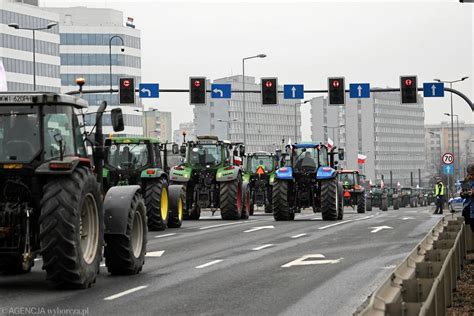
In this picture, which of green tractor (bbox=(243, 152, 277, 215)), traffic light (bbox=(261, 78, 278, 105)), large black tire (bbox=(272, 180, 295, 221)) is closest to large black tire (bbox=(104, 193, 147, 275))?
large black tire (bbox=(272, 180, 295, 221))

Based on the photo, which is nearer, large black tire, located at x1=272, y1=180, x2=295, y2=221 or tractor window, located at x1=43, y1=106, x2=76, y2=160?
tractor window, located at x1=43, y1=106, x2=76, y2=160

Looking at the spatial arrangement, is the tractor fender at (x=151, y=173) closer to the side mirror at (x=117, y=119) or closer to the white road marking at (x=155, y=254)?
the white road marking at (x=155, y=254)

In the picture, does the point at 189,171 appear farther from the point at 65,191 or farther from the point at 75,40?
the point at 75,40

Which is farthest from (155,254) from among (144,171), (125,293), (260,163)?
(260,163)

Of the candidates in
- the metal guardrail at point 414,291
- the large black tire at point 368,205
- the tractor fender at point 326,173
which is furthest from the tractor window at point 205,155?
the large black tire at point 368,205

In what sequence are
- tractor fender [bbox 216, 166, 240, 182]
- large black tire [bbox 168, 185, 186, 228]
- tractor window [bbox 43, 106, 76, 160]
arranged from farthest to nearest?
tractor fender [bbox 216, 166, 240, 182], large black tire [bbox 168, 185, 186, 228], tractor window [bbox 43, 106, 76, 160]

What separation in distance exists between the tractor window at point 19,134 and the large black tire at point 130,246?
1.71m

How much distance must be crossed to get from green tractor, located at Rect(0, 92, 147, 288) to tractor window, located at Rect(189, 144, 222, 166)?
19.4 metres

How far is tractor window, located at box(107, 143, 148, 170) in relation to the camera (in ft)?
89.0

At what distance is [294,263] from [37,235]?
495cm

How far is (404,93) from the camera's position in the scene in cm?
4519

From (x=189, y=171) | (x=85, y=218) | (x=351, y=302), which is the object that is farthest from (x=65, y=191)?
(x=189, y=171)

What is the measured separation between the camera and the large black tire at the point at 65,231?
38.4 feet

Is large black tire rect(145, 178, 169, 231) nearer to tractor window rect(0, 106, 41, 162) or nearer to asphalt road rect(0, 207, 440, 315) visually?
asphalt road rect(0, 207, 440, 315)
